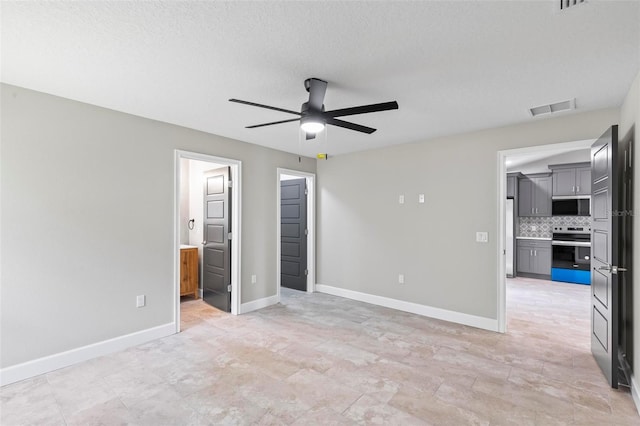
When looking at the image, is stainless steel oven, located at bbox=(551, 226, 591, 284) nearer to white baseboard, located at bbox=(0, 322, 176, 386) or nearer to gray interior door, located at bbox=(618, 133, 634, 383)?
gray interior door, located at bbox=(618, 133, 634, 383)

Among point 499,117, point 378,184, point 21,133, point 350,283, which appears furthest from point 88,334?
point 499,117

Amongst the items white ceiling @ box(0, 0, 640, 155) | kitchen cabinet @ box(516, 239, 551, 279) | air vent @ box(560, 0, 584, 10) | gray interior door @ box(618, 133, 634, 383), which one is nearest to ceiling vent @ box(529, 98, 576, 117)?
white ceiling @ box(0, 0, 640, 155)

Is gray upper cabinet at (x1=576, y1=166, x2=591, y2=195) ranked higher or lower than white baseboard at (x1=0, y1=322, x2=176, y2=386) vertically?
higher

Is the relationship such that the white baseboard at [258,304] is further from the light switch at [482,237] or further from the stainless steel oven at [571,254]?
the stainless steel oven at [571,254]

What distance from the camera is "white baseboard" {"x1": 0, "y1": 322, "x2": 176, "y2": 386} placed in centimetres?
263

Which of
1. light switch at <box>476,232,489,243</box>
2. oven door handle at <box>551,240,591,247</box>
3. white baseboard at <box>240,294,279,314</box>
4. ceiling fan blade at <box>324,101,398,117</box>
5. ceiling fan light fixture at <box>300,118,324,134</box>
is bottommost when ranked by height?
white baseboard at <box>240,294,279,314</box>

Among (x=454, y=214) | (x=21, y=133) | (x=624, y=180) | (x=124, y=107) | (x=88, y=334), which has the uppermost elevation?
(x=124, y=107)

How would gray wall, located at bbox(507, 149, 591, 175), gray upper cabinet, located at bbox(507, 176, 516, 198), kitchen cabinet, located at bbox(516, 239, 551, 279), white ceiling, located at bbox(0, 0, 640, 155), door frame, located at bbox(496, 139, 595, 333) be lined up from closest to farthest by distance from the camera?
1. white ceiling, located at bbox(0, 0, 640, 155)
2. door frame, located at bbox(496, 139, 595, 333)
3. gray wall, located at bbox(507, 149, 591, 175)
4. kitchen cabinet, located at bbox(516, 239, 551, 279)
5. gray upper cabinet, located at bbox(507, 176, 516, 198)

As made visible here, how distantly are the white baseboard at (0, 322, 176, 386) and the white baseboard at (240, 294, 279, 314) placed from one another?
1.04 meters

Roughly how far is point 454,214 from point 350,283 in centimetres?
211

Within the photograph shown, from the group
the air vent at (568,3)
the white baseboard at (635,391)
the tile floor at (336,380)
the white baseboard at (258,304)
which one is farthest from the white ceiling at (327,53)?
the white baseboard at (258,304)

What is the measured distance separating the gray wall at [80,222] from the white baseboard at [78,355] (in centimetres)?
6

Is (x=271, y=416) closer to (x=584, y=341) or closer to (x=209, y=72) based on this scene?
(x=209, y=72)

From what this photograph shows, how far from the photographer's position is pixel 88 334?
10.00 feet
